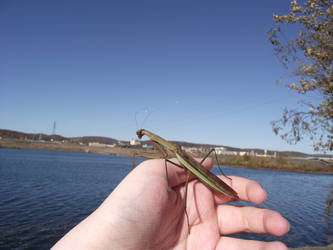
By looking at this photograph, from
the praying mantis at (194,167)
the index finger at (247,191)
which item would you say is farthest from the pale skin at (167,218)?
the praying mantis at (194,167)

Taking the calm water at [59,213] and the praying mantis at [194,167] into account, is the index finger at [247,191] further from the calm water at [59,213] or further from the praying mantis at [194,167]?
the calm water at [59,213]

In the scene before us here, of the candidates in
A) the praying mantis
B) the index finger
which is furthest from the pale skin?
the praying mantis

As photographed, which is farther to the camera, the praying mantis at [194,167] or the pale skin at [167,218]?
the praying mantis at [194,167]

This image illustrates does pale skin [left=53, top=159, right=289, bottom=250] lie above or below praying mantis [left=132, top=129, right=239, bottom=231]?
below

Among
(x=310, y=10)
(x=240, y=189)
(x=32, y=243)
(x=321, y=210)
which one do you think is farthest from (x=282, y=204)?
(x=32, y=243)

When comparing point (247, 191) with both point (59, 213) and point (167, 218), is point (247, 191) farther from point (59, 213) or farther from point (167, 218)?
point (59, 213)

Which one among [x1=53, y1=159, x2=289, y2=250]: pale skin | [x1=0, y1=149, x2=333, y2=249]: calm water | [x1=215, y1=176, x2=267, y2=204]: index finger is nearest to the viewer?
[x1=53, y1=159, x2=289, y2=250]: pale skin

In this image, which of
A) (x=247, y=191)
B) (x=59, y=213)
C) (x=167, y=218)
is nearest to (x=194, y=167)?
(x=167, y=218)

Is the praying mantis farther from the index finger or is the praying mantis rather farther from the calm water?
the calm water

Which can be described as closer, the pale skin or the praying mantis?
the pale skin
